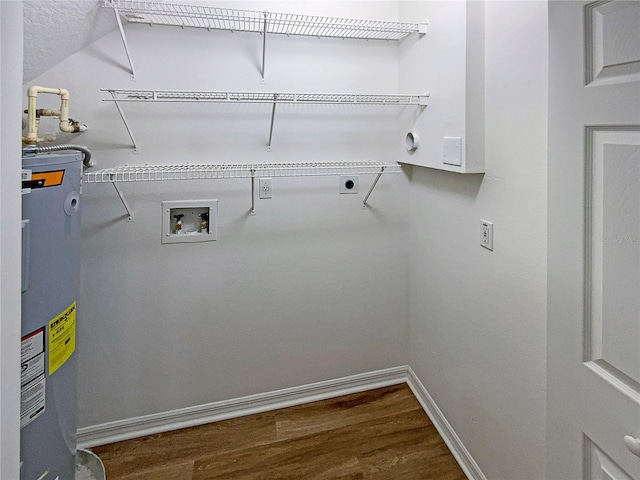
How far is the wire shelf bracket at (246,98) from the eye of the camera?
1.54m

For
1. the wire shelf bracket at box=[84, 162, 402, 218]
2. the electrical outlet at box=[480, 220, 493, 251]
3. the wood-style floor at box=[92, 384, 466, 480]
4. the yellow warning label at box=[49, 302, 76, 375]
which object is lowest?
the wood-style floor at box=[92, 384, 466, 480]

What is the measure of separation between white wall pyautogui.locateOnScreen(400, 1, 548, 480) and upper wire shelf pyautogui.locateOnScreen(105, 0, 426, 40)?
255 mm

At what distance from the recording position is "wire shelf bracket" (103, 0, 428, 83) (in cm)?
153

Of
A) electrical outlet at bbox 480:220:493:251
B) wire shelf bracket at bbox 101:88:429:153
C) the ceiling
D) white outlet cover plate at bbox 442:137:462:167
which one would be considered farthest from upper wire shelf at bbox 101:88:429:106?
electrical outlet at bbox 480:220:493:251

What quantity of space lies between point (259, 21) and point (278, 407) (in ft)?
6.36

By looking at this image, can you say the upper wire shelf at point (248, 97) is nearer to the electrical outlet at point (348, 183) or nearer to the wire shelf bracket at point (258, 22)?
the wire shelf bracket at point (258, 22)

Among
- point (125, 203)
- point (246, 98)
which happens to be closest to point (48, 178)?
point (125, 203)

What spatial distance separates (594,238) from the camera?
2.75ft

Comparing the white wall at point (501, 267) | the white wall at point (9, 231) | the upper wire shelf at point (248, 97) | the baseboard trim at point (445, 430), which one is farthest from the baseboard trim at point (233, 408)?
the upper wire shelf at point (248, 97)

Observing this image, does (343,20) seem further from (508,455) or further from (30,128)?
(508,455)

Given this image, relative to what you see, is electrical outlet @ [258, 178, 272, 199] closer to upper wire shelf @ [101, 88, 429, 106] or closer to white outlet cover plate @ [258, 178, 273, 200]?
white outlet cover plate @ [258, 178, 273, 200]

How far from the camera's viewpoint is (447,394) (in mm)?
1831

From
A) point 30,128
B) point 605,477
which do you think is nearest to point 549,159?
point 605,477

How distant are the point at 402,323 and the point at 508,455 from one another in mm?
906
